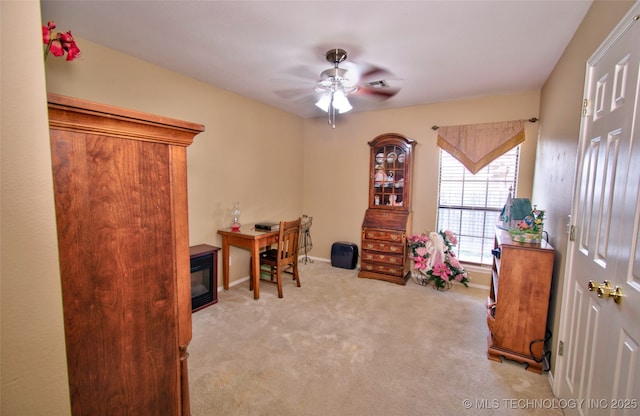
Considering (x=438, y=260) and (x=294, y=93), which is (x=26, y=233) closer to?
(x=294, y=93)

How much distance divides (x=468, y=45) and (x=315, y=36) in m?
1.24

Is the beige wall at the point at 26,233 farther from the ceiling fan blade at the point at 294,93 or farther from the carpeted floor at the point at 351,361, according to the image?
the ceiling fan blade at the point at 294,93

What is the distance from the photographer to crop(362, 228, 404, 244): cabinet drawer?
3.82 metres

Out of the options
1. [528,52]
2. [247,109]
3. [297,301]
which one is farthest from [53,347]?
[247,109]

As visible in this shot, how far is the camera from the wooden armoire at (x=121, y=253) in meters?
0.71

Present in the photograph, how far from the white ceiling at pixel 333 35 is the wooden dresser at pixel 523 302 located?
1593mm

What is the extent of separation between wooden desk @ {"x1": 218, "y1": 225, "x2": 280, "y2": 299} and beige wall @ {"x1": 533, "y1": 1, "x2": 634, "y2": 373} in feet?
8.54

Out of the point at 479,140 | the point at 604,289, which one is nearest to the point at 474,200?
the point at 479,140

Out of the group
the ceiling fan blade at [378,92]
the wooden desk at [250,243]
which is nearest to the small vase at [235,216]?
the wooden desk at [250,243]

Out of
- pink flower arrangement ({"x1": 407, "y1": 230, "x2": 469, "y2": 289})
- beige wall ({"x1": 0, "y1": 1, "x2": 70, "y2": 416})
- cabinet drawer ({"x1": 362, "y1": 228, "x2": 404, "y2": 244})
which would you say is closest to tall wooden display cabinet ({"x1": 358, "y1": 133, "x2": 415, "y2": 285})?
cabinet drawer ({"x1": 362, "y1": 228, "x2": 404, "y2": 244})

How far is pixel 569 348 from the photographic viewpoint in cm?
170

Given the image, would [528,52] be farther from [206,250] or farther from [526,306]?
[206,250]

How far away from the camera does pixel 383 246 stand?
12.9 feet

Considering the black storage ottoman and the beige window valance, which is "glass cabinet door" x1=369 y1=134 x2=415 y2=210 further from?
the black storage ottoman
